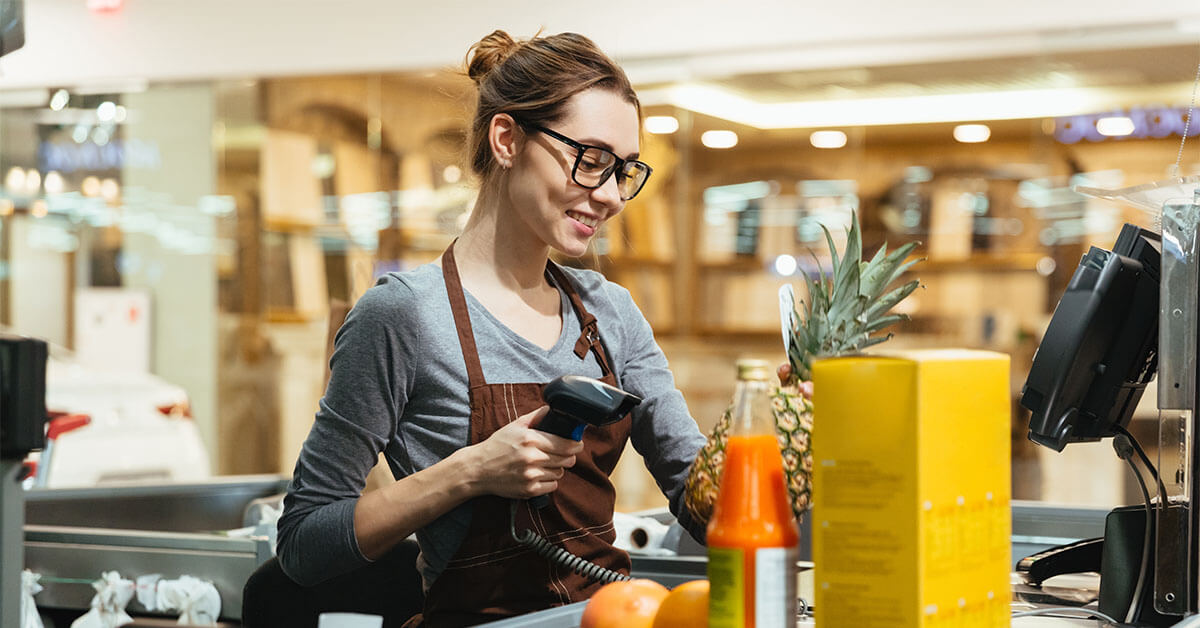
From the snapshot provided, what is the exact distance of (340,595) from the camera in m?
2.04

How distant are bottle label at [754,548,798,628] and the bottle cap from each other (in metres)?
0.15

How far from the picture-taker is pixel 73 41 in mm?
6973

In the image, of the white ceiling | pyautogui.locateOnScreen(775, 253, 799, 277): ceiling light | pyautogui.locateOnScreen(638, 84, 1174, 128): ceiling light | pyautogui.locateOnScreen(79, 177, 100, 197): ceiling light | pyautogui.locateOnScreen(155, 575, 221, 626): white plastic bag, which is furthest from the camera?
pyautogui.locateOnScreen(79, 177, 100, 197): ceiling light

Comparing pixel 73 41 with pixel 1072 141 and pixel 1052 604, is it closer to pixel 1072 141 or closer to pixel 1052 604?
pixel 1072 141

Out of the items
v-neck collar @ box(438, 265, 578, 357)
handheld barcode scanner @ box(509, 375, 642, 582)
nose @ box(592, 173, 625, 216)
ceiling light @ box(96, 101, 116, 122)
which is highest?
ceiling light @ box(96, 101, 116, 122)

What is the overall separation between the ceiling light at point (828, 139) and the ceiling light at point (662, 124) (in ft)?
2.30

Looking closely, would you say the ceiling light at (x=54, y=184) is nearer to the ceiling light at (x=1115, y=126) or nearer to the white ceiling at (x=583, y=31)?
the white ceiling at (x=583, y=31)

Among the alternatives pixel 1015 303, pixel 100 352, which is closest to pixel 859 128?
pixel 1015 303

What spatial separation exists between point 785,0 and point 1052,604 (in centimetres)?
454

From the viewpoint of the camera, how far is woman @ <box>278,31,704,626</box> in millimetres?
1582

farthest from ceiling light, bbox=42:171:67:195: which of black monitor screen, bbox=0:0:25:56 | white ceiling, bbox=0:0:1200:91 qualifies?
black monitor screen, bbox=0:0:25:56

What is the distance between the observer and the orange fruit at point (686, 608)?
1.10 m

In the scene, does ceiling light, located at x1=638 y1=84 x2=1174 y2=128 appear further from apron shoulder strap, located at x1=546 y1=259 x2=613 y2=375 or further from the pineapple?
the pineapple

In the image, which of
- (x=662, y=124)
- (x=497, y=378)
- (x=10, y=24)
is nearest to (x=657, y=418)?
(x=497, y=378)
